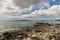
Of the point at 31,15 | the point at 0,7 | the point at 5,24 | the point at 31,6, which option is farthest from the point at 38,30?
the point at 0,7

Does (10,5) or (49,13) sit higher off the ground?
(10,5)

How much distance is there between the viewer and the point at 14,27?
2.98 meters

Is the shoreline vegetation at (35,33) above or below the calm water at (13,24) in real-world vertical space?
below

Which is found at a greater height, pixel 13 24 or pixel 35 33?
pixel 13 24

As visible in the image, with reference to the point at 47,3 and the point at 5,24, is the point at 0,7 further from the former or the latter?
the point at 47,3

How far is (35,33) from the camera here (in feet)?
9.82

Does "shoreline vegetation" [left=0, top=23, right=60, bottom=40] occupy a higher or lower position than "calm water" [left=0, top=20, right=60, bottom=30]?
lower

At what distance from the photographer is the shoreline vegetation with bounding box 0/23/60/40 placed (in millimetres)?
2934

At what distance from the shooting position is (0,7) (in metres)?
2.96

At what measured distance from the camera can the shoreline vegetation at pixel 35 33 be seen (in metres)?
2.93

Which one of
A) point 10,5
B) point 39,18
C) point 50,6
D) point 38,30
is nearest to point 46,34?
point 38,30

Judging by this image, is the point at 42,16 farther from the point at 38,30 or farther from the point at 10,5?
the point at 10,5

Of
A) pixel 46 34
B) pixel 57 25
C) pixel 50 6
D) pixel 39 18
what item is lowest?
pixel 46 34

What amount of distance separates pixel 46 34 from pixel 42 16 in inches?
18.0
